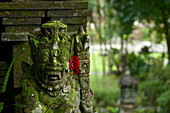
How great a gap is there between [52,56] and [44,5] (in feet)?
4.24

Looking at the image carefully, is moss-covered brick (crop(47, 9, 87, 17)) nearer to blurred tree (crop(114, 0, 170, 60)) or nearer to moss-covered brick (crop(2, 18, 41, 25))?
moss-covered brick (crop(2, 18, 41, 25))

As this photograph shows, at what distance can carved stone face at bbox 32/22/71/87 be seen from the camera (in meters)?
2.52

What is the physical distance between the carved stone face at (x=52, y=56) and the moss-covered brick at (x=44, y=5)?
3.41ft

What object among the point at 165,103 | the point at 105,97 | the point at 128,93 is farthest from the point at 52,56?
the point at 105,97

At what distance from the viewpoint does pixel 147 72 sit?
13.1 meters

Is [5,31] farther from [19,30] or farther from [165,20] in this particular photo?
[165,20]

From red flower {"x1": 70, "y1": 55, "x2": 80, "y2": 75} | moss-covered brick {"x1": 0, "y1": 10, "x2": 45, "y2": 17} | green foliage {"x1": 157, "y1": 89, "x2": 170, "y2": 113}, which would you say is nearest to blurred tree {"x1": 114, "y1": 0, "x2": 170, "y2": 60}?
green foliage {"x1": 157, "y1": 89, "x2": 170, "y2": 113}

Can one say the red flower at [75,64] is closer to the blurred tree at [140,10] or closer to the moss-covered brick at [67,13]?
the moss-covered brick at [67,13]

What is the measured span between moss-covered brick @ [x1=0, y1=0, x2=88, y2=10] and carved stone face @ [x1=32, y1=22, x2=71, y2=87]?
104cm

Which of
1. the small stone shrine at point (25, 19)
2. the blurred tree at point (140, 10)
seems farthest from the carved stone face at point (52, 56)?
the blurred tree at point (140, 10)

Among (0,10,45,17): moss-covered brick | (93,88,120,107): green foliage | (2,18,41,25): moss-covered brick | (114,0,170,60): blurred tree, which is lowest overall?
(93,88,120,107): green foliage

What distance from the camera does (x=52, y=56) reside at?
2.53 metres

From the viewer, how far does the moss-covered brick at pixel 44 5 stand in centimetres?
352

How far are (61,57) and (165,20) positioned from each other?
9.47 m
